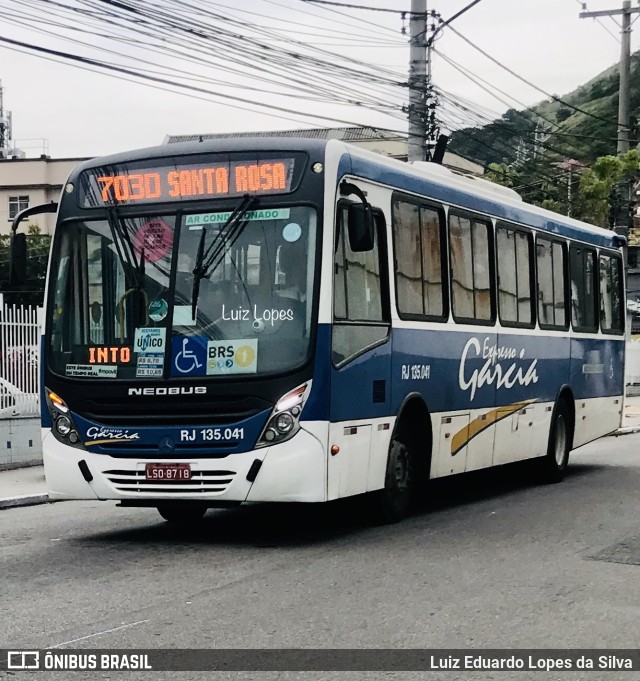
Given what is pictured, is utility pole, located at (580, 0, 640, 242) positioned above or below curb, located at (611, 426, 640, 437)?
above

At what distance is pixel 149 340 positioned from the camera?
10.8m

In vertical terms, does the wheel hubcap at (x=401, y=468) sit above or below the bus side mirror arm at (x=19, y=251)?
below

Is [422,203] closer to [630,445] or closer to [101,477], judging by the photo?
[101,477]

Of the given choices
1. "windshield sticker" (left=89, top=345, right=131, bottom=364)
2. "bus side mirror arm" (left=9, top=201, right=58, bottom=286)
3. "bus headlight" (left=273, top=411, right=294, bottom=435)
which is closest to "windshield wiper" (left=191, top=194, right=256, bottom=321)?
"windshield sticker" (left=89, top=345, right=131, bottom=364)

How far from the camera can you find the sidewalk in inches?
581

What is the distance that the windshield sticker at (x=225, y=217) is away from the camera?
10.7 m

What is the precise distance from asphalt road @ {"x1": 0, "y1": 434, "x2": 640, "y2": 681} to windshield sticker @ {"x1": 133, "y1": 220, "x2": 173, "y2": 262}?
7.72 ft

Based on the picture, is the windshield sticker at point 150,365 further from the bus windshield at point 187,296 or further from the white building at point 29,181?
the white building at point 29,181

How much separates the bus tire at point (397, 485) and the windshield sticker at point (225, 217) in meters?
2.35

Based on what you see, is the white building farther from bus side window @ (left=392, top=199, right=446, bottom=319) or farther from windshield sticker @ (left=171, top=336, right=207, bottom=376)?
windshield sticker @ (left=171, top=336, right=207, bottom=376)

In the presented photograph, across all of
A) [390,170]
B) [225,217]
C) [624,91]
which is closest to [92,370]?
[225,217]

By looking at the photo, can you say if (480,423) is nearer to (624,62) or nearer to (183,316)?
(183,316)

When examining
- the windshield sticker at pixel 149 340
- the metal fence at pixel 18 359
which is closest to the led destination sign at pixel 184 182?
the windshield sticker at pixel 149 340

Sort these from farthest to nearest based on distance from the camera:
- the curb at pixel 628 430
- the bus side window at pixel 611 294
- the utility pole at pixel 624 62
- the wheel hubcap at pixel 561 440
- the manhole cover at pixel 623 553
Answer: the utility pole at pixel 624 62 < the curb at pixel 628 430 < the bus side window at pixel 611 294 < the wheel hubcap at pixel 561 440 < the manhole cover at pixel 623 553
